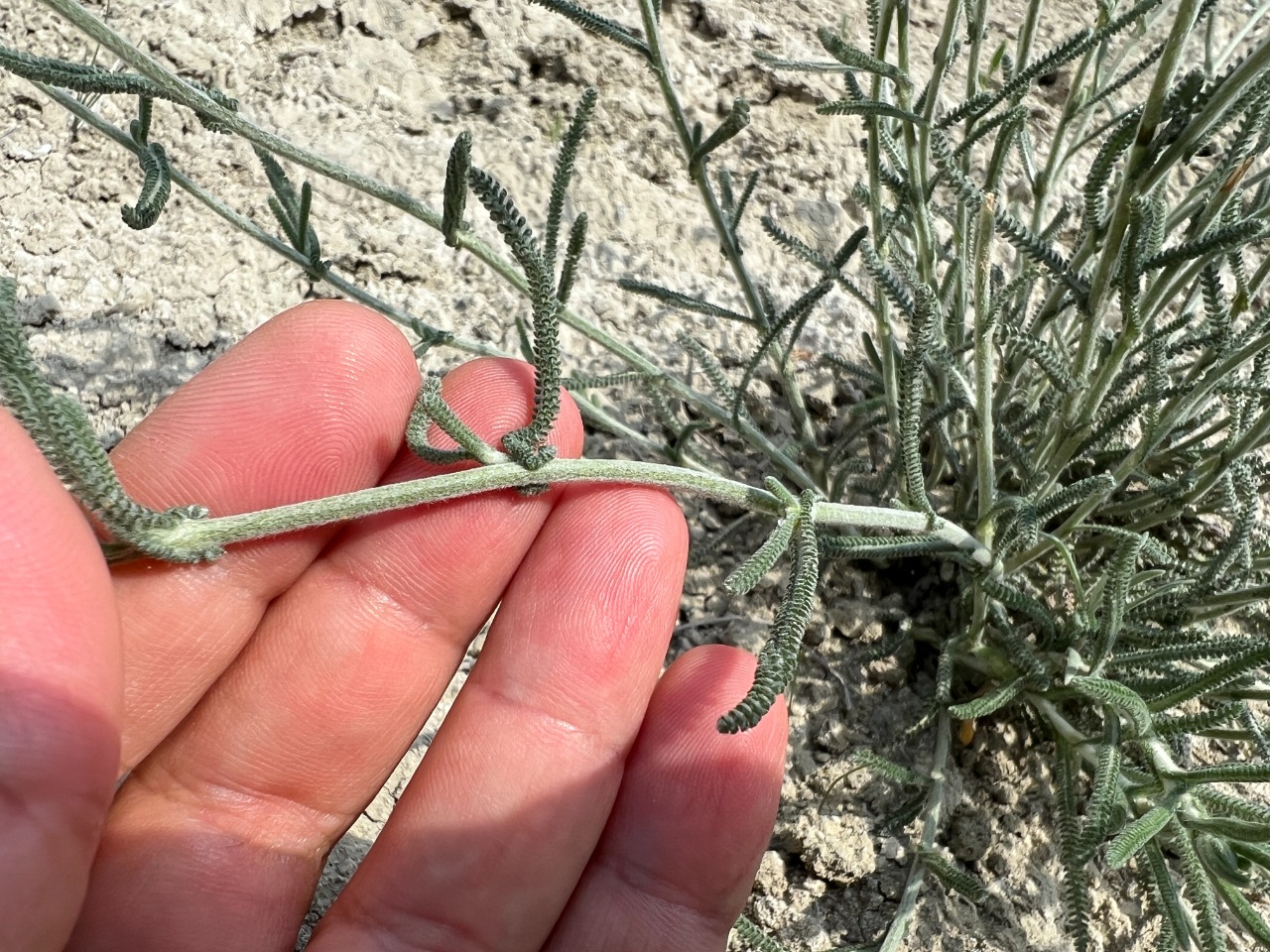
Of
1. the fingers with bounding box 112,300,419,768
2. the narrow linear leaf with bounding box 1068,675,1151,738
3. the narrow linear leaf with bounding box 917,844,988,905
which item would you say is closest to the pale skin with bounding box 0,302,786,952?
the fingers with bounding box 112,300,419,768

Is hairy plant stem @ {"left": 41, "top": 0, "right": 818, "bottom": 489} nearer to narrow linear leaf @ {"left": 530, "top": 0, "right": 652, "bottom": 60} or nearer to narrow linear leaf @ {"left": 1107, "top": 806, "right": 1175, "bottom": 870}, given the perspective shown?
narrow linear leaf @ {"left": 530, "top": 0, "right": 652, "bottom": 60}

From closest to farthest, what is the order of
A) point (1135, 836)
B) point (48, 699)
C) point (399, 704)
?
point (48, 699) < point (1135, 836) < point (399, 704)

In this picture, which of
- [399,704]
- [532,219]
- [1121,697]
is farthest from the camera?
[532,219]

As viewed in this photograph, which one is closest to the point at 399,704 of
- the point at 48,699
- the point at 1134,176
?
the point at 48,699

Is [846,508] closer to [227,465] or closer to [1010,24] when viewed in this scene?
[227,465]

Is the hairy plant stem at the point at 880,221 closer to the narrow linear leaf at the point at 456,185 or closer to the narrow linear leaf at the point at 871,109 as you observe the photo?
the narrow linear leaf at the point at 871,109

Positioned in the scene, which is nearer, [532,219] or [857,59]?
[857,59]

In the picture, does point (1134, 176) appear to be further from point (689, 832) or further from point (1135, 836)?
point (689, 832)
